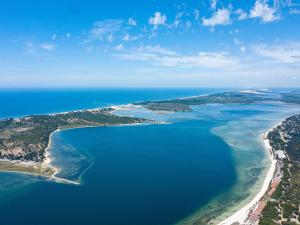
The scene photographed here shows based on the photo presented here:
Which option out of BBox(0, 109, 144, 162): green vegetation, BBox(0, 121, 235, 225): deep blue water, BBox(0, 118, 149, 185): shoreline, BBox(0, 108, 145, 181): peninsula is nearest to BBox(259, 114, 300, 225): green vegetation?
BBox(0, 121, 235, 225): deep blue water

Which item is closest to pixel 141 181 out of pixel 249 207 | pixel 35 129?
pixel 249 207

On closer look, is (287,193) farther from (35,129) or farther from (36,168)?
(35,129)

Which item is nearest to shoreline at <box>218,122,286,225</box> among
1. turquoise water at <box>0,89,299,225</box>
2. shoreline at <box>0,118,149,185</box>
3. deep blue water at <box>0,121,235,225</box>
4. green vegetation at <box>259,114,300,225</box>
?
turquoise water at <box>0,89,299,225</box>

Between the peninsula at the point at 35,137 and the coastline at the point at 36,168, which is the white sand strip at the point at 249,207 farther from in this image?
the peninsula at the point at 35,137

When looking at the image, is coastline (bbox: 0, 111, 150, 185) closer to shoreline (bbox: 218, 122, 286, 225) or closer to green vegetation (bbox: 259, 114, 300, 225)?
shoreline (bbox: 218, 122, 286, 225)

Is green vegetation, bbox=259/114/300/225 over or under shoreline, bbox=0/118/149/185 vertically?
under

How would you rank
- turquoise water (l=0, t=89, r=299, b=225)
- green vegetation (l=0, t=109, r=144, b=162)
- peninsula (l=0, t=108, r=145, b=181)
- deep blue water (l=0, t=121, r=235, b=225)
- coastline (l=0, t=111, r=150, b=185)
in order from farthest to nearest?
green vegetation (l=0, t=109, r=144, b=162)
peninsula (l=0, t=108, r=145, b=181)
coastline (l=0, t=111, r=150, b=185)
turquoise water (l=0, t=89, r=299, b=225)
deep blue water (l=0, t=121, r=235, b=225)

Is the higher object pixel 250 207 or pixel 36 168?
pixel 36 168

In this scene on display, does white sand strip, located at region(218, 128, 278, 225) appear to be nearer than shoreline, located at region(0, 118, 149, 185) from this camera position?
Yes

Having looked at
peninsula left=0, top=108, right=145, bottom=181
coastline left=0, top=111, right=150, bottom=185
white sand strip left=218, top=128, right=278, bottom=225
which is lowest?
white sand strip left=218, top=128, right=278, bottom=225

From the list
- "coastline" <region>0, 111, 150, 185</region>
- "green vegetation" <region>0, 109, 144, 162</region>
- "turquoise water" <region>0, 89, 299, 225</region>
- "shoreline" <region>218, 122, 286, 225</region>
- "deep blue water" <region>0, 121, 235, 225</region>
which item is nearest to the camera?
"shoreline" <region>218, 122, 286, 225</region>
